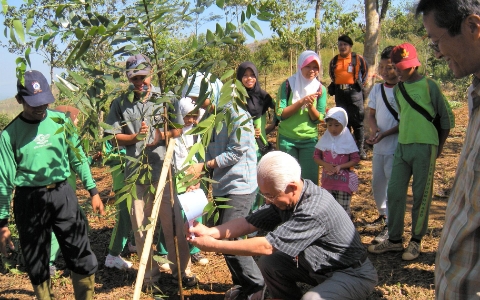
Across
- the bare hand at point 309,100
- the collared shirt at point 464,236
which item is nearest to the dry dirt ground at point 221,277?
the bare hand at point 309,100

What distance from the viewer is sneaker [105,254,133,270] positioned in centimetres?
421

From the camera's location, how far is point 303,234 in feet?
8.36

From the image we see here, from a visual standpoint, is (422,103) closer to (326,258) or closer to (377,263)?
(377,263)

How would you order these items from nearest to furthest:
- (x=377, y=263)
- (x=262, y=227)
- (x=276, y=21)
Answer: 1. (x=262, y=227)
2. (x=377, y=263)
3. (x=276, y=21)

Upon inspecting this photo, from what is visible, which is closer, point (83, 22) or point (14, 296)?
point (83, 22)

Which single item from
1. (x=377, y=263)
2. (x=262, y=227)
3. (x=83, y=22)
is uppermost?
(x=83, y=22)

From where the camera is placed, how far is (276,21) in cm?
1034

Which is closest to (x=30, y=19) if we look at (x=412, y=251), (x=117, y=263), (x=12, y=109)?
(x=117, y=263)

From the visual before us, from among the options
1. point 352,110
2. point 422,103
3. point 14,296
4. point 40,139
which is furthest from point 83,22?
point 352,110

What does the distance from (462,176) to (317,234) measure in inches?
48.8

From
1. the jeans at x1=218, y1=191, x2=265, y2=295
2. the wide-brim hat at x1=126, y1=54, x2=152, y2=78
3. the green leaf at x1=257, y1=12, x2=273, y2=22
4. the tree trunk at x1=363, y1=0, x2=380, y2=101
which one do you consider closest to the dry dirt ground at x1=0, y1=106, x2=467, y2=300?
the jeans at x1=218, y1=191, x2=265, y2=295

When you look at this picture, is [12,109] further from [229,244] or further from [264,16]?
[264,16]

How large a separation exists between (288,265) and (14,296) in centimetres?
235

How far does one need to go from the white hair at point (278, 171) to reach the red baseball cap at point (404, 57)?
1.61 m
